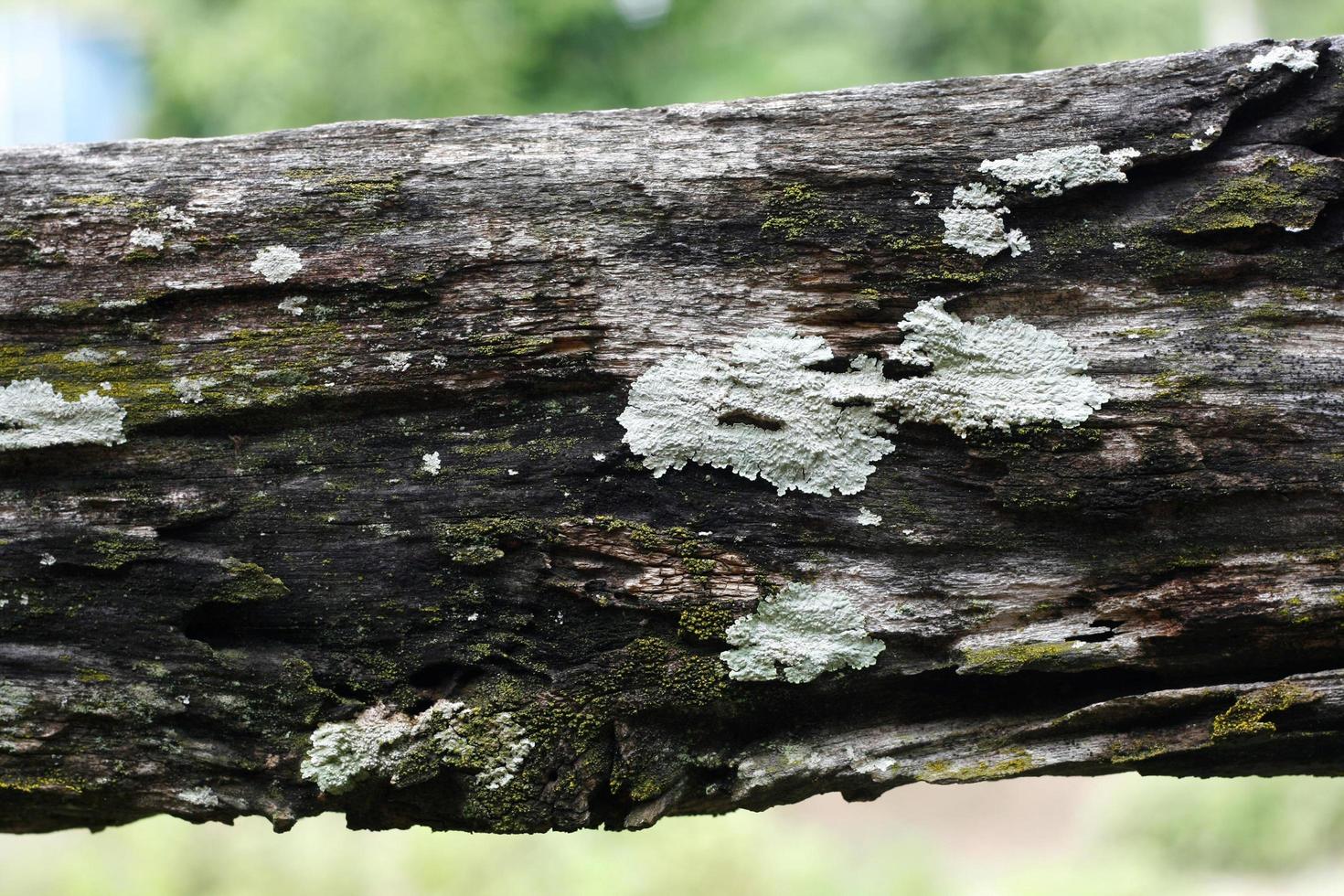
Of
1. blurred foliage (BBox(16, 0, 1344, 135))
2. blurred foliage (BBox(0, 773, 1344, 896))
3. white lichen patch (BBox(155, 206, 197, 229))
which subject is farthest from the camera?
blurred foliage (BBox(16, 0, 1344, 135))

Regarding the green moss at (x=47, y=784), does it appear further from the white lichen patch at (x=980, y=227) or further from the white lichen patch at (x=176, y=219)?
the white lichen patch at (x=980, y=227)

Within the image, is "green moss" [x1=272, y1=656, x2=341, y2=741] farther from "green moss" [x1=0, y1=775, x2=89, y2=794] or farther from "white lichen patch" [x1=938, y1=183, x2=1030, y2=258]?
"white lichen patch" [x1=938, y1=183, x2=1030, y2=258]

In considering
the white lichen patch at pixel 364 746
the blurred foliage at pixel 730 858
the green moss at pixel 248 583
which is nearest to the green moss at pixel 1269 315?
the white lichen patch at pixel 364 746

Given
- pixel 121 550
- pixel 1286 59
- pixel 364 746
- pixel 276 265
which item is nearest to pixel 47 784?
pixel 121 550

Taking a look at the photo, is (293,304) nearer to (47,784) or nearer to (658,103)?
(47,784)

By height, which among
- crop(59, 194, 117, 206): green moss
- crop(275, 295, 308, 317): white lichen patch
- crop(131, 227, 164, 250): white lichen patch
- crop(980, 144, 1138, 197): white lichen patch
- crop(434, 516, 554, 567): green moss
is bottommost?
crop(434, 516, 554, 567): green moss

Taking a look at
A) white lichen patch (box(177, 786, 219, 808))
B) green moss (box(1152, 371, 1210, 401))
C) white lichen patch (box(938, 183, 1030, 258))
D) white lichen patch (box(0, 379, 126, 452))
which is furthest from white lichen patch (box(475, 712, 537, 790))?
green moss (box(1152, 371, 1210, 401))

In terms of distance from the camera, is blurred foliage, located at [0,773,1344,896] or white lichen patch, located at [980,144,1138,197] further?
blurred foliage, located at [0,773,1344,896]
